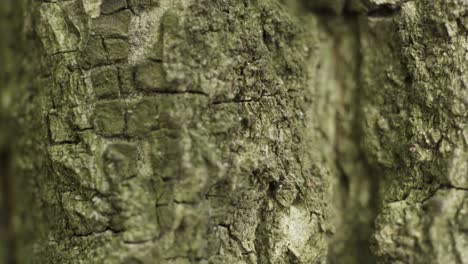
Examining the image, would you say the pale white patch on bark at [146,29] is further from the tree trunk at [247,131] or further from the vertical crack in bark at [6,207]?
the vertical crack in bark at [6,207]

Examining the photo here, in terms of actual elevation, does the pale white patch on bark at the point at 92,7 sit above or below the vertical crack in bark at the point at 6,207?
above

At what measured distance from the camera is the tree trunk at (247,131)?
1.34 meters

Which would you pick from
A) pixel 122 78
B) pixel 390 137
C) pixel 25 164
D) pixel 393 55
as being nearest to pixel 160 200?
pixel 122 78

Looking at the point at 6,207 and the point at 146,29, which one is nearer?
the point at 146,29

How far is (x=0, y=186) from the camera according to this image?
1.98 metres

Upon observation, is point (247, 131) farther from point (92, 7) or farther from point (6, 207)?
point (6, 207)

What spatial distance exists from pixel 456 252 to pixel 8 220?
5.53 feet

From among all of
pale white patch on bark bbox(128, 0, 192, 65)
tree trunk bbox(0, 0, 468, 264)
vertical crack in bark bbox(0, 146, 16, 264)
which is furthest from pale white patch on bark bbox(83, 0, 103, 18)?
vertical crack in bark bbox(0, 146, 16, 264)

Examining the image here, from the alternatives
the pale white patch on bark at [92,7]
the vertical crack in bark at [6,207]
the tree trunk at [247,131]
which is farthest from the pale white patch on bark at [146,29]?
the vertical crack in bark at [6,207]

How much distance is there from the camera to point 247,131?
1425mm

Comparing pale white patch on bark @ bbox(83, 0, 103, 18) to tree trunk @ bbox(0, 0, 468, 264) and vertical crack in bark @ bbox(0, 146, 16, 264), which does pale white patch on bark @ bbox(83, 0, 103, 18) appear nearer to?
tree trunk @ bbox(0, 0, 468, 264)

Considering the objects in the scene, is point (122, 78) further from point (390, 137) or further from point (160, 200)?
point (390, 137)

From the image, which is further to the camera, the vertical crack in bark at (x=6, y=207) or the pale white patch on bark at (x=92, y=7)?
the vertical crack in bark at (x=6, y=207)

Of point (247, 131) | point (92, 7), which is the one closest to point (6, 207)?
point (92, 7)
